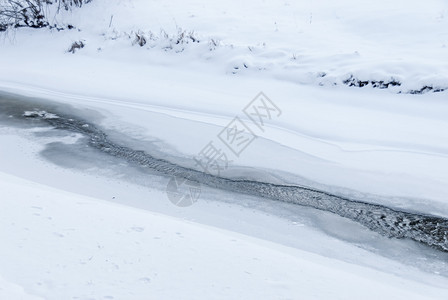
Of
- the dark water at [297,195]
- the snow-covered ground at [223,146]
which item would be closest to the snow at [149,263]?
the snow-covered ground at [223,146]

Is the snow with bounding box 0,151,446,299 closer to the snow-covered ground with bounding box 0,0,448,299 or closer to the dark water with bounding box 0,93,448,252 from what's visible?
the snow-covered ground with bounding box 0,0,448,299

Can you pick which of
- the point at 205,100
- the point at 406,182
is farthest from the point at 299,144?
the point at 205,100

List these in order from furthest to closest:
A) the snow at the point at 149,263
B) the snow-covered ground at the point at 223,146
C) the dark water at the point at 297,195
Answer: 1. the dark water at the point at 297,195
2. the snow-covered ground at the point at 223,146
3. the snow at the point at 149,263

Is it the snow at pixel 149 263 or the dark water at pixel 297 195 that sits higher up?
the dark water at pixel 297 195

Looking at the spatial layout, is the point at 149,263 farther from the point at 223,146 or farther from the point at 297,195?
the point at 223,146

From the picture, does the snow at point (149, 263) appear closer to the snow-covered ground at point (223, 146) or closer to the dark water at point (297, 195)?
the snow-covered ground at point (223, 146)

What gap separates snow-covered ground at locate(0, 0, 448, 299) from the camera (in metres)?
3.24

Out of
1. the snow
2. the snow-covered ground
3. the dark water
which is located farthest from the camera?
the dark water

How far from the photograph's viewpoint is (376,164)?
616cm

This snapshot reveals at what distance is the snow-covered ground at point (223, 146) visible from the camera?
3.24 metres

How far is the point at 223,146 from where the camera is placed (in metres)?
6.80

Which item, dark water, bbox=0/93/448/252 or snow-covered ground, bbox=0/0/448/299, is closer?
snow-covered ground, bbox=0/0/448/299

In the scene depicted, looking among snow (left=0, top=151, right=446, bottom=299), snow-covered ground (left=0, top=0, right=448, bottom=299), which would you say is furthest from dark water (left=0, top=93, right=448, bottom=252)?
snow (left=0, top=151, right=446, bottom=299)

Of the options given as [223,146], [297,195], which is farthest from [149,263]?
[223,146]
